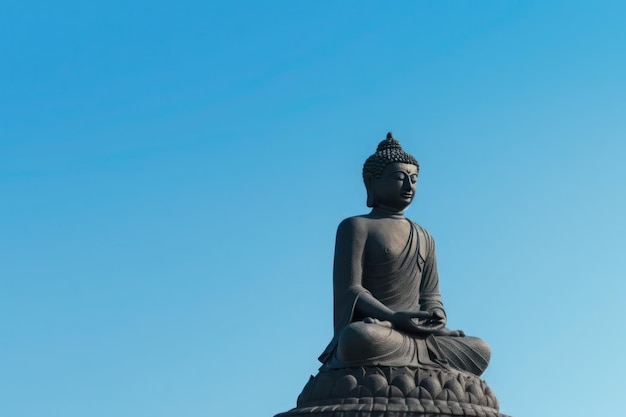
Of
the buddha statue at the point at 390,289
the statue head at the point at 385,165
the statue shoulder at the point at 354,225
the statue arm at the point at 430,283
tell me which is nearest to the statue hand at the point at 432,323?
the buddha statue at the point at 390,289

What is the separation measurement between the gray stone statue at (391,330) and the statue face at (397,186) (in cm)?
1

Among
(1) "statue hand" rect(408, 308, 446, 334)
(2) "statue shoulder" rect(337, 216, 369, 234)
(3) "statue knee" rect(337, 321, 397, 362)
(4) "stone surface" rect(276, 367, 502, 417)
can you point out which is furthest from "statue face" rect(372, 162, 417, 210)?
(4) "stone surface" rect(276, 367, 502, 417)

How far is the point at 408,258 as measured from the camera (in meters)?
12.4

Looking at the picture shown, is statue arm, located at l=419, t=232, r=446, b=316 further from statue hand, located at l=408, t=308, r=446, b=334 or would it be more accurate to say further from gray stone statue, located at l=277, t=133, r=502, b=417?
statue hand, located at l=408, t=308, r=446, b=334

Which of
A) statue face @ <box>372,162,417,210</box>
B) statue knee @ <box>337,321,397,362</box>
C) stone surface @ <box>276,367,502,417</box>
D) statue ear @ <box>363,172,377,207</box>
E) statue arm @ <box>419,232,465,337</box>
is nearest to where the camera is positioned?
stone surface @ <box>276,367,502,417</box>

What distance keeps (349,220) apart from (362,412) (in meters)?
2.39

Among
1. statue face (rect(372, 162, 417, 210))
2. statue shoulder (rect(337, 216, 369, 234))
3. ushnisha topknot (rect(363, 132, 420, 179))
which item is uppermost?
ushnisha topknot (rect(363, 132, 420, 179))

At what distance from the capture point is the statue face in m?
12.6

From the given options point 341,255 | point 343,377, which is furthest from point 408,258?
point 343,377

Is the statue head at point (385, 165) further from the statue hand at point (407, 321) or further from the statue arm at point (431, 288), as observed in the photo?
the statue hand at point (407, 321)

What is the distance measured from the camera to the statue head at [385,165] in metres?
12.6

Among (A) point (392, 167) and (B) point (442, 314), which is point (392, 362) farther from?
(A) point (392, 167)

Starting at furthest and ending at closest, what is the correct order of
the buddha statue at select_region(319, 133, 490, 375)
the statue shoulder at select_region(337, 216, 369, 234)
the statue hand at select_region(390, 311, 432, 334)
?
the statue shoulder at select_region(337, 216, 369, 234) < the statue hand at select_region(390, 311, 432, 334) < the buddha statue at select_region(319, 133, 490, 375)

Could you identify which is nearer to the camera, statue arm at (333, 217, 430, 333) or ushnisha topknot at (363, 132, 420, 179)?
statue arm at (333, 217, 430, 333)
